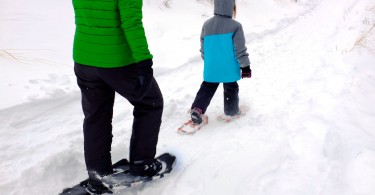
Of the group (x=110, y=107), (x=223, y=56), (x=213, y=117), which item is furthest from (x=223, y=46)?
(x=110, y=107)

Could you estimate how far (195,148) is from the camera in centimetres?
293

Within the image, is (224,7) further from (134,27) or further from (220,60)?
(134,27)

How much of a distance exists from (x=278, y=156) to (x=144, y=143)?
→ 1.01 metres

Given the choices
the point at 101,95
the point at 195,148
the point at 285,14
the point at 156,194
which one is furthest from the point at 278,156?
the point at 285,14

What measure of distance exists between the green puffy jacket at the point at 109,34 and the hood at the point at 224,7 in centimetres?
127

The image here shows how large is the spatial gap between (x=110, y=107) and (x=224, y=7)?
1.42 meters

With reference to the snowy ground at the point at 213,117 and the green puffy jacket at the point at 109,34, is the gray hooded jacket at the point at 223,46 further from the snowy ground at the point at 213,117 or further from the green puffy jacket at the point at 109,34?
the green puffy jacket at the point at 109,34

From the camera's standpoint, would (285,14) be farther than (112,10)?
Yes

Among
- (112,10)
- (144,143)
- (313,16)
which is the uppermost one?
(112,10)

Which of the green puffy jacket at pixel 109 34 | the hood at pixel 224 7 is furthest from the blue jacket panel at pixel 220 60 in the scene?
the green puffy jacket at pixel 109 34

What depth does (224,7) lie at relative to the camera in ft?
9.80

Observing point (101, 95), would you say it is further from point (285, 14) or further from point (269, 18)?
point (285, 14)

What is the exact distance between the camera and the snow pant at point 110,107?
6.81 feet

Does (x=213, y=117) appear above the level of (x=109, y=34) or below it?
below
